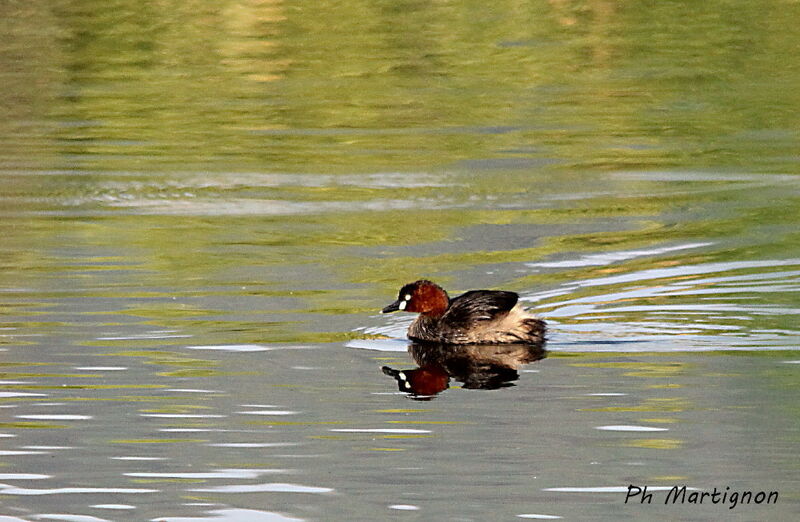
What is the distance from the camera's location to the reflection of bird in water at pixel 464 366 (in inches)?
445

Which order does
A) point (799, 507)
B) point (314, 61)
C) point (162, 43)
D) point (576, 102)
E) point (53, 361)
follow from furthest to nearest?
1. point (162, 43)
2. point (314, 61)
3. point (576, 102)
4. point (53, 361)
5. point (799, 507)

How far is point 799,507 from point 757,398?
7.08 feet

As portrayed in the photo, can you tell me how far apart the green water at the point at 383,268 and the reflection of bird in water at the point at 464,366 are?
16cm

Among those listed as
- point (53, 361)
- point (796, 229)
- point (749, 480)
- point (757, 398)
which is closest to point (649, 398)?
point (757, 398)

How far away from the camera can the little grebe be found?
12500 mm

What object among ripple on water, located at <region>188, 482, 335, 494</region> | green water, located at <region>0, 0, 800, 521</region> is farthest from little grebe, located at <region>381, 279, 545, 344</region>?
ripple on water, located at <region>188, 482, 335, 494</region>

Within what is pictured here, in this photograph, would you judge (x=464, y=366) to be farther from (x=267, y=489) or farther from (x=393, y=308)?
(x=267, y=489)

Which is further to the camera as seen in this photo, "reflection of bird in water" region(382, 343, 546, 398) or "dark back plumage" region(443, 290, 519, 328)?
"dark back plumage" region(443, 290, 519, 328)

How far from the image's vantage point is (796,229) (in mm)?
16297

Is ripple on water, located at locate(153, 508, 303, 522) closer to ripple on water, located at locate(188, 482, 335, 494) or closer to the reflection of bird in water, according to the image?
ripple on water, located at locate(188, 482, 335, 494)

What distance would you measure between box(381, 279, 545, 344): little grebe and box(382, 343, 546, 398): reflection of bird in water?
0.07 m

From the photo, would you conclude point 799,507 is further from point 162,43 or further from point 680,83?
point 162,43

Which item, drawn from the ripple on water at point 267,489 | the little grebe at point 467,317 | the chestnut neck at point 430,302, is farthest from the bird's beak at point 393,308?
the ripple on water at point 267,489

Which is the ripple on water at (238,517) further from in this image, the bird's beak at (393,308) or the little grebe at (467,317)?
the bird's beak at (393,308)
